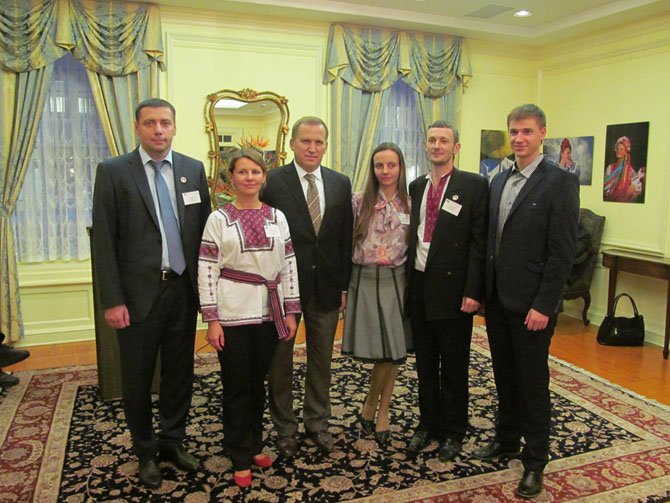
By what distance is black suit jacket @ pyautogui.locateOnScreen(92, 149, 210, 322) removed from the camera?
2.42m

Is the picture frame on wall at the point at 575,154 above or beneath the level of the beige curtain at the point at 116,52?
beneath

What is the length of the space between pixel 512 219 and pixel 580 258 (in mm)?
3380

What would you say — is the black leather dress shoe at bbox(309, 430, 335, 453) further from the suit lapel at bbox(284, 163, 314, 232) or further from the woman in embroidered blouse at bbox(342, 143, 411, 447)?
the suit lapel at bbox(284, 163, 314, 232)

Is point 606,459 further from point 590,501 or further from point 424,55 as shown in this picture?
point 424,55

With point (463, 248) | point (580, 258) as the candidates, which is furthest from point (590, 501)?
point (580, 258)

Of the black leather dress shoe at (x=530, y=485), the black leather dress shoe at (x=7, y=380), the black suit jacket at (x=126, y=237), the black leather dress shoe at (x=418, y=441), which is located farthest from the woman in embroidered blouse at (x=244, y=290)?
the black leather dress shoe at (x=7, y=380)

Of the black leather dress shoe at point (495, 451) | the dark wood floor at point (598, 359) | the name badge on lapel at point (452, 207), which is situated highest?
the name badge on lapel at point (452, 207)

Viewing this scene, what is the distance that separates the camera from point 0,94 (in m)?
4.50

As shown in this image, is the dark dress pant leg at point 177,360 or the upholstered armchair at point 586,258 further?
the upholstered armchair at point 586,258

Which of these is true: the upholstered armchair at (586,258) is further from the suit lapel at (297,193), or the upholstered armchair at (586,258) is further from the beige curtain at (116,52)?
the beige curtain at (116,52)

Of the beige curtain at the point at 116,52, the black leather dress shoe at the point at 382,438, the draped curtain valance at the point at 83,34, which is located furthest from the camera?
the beige curtain at the point at 116,52

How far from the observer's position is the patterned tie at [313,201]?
2.79 meters

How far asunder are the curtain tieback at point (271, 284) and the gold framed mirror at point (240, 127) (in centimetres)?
296

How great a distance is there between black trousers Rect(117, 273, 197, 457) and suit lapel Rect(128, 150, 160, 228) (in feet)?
1.07
